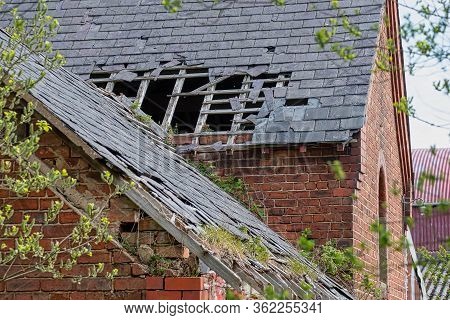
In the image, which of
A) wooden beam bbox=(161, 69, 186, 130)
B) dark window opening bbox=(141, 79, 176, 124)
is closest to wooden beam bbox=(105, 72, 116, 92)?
dark window opening bbox=(141, 79, 176, 124)

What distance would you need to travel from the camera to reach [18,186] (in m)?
7.10

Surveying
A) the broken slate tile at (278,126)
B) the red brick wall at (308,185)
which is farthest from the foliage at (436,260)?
the broken slate tile at (278,126)

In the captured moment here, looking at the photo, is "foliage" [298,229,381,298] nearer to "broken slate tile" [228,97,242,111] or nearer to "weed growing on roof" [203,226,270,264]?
"broken slate tile" [228,97,242,111]

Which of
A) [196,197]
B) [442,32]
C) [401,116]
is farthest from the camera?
[401,116]

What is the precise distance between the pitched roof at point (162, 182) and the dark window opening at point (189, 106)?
1.64m

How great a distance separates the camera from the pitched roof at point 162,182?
7.88 meters

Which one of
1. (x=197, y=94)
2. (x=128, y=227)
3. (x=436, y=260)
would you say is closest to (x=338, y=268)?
(x=197, y=94)

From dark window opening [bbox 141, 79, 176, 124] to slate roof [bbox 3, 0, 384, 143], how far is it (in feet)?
1.34

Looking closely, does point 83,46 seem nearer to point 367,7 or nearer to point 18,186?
point 367,7

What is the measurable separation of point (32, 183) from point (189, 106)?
804 cm

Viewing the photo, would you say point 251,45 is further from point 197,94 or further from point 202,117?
point 202,117

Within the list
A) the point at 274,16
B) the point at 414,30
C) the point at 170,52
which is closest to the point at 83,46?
the point at 170,52

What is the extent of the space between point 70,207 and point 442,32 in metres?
4.21

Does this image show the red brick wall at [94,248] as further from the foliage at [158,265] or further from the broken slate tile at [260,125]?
the broken slate tile at [260,125]
